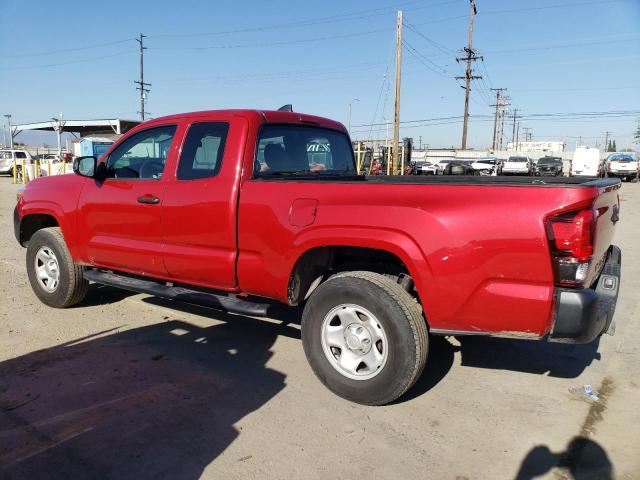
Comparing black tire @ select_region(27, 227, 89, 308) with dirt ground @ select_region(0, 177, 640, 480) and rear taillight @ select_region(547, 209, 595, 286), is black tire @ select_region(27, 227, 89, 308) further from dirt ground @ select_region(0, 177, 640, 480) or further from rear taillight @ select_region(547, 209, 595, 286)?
rear taillight @ select_region(547, 209, 595, 286)

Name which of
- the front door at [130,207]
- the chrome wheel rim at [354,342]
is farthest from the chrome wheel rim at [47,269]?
the chrome wheel rim at [354,342]

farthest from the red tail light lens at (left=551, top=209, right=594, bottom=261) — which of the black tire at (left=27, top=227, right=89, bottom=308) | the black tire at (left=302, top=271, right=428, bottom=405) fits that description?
the black tire at (left=27, top=227, right=89, bottom=308)

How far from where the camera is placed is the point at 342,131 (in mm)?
5055

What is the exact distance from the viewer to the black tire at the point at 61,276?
5070 millimetres

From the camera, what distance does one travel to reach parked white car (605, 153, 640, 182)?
3212 centimetres

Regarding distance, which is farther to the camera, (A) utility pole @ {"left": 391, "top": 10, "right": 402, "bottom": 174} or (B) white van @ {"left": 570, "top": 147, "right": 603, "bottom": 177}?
(B) white van @ {"left": 570, "top": 147, "right": 603, "bottom": 177}

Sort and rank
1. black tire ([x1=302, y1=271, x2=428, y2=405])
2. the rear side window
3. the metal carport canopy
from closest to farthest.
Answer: black tire ([x1=302, y1=271, x2=428, y2=405]) → the rear side window → the metal carport canopy

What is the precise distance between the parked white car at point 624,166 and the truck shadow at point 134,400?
112ft

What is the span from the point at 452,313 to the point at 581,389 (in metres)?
1.42

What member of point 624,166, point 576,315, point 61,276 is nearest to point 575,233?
point 576,315

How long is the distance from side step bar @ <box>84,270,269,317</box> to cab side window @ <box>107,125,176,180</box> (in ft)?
3.06

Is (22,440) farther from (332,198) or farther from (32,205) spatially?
(32,205)

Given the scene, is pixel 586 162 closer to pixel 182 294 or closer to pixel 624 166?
pixel 624 166

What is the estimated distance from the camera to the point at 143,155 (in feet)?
15.2
